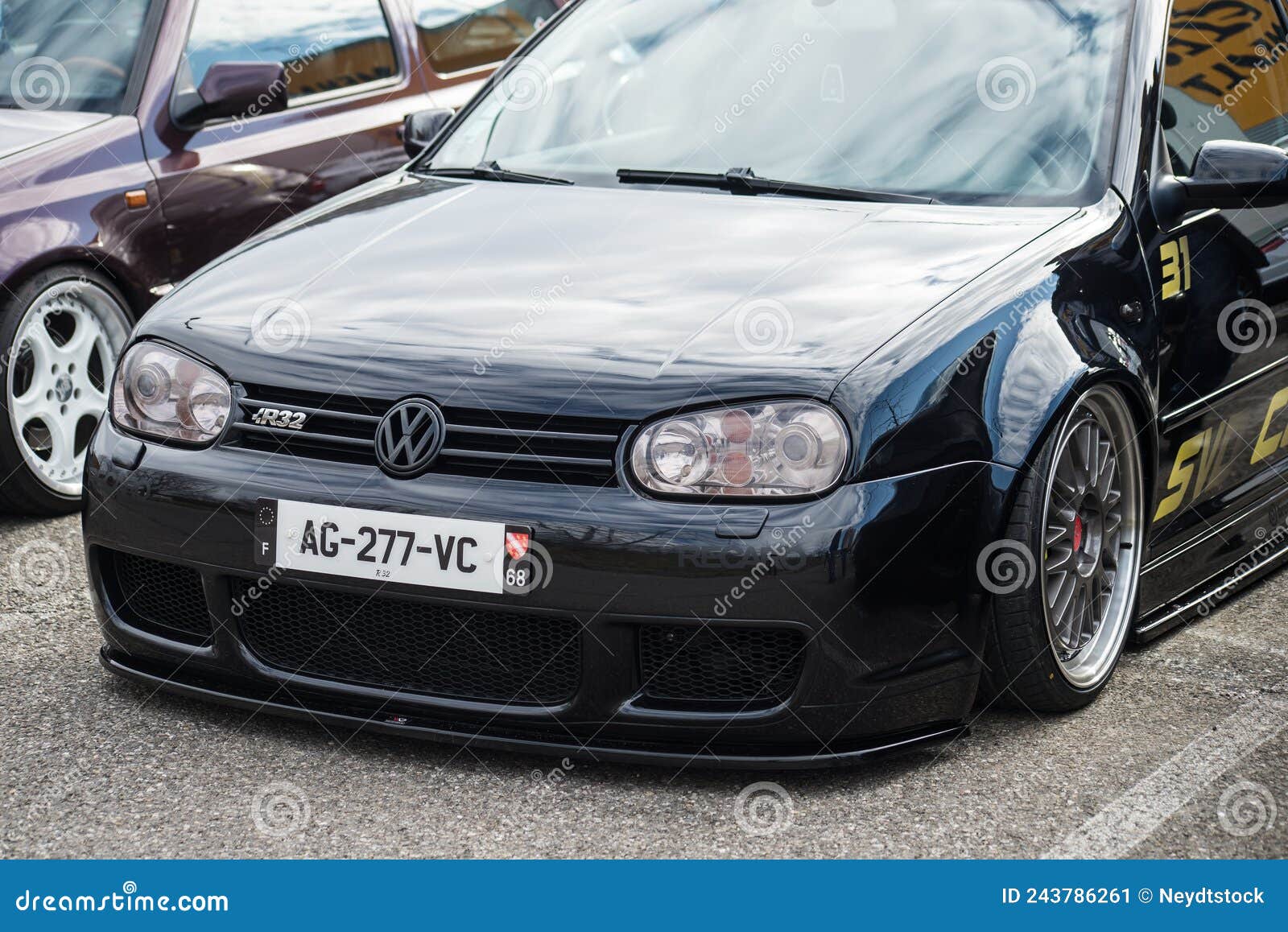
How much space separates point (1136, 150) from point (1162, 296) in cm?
33

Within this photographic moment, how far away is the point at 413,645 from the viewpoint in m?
3.04

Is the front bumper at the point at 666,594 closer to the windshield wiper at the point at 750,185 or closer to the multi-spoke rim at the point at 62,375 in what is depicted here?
the windshield wiper at the point at 750,185

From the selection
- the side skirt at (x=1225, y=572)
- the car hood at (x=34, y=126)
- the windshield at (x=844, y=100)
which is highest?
the windshield at (x=844, y=100)

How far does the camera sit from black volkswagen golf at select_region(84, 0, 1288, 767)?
2.87 m

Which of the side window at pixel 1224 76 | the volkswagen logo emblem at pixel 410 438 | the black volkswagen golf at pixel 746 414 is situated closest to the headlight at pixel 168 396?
the black volkswagen golf at pixel 746 414

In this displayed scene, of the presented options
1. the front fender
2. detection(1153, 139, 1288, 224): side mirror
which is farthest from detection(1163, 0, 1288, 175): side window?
the front fender

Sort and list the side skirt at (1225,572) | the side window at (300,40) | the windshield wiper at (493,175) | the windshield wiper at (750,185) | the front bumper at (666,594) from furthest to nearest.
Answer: the side window at (300,40), the windshield wiper at (493,175), the side skirt at (1225,572), the windshield wiper at (750,185), the front bumper at (666,594)

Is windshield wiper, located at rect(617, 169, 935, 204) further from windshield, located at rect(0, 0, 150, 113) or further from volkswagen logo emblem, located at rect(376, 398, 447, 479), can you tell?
windshield, located at rect(0, 0, 150, 113)

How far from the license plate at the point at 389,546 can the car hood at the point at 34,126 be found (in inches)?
89.1

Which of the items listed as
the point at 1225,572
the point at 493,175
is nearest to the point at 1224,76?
the point at 1225,572

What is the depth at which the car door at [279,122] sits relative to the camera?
5.15 m

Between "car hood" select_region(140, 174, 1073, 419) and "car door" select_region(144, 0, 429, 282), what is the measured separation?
1539mm

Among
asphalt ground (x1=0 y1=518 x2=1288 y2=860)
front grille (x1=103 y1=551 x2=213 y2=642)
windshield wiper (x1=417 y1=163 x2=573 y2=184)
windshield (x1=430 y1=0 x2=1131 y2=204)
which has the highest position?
windshield (x1=430 y1=0 x2=1131 y2=204)

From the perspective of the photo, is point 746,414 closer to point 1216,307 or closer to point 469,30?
point 1216,307
